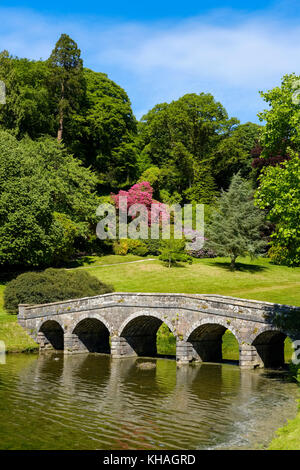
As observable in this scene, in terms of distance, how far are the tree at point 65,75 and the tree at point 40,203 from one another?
8.18 meters

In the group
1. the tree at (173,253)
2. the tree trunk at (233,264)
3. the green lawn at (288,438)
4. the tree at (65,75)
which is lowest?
the green lawn at (288,438)

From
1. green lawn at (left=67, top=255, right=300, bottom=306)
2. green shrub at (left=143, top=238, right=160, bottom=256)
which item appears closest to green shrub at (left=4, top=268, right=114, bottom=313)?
green lawn at (left=67, top=255, right=300, bottom=306)

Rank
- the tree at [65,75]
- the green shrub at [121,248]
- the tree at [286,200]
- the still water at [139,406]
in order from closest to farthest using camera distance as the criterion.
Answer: the still water at [139,406] → the tree at [286,200] → the green shrub at [121,248] → the tree at [65,75]

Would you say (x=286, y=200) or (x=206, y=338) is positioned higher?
(x=286, y=200)

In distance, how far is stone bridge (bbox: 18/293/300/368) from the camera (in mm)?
29781

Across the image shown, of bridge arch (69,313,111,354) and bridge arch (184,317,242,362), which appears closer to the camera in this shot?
bridge arch (184,317,242,362)

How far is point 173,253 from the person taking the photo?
57406 mm

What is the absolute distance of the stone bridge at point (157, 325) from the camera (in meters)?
29.8

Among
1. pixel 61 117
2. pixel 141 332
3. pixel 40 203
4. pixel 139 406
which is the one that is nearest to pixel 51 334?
pixel 141 332

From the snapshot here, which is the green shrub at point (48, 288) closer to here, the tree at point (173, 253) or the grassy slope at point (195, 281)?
the grassy slope at point (195, 281)

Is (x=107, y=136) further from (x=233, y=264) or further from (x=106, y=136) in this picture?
(x=233, y=264)

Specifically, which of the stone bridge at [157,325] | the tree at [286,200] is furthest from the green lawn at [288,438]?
the stone bridge at [157,325]

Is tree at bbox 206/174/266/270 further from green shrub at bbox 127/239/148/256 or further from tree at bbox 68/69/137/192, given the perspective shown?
tree at bbox 68/69/137/192

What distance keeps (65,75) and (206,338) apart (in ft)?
157
